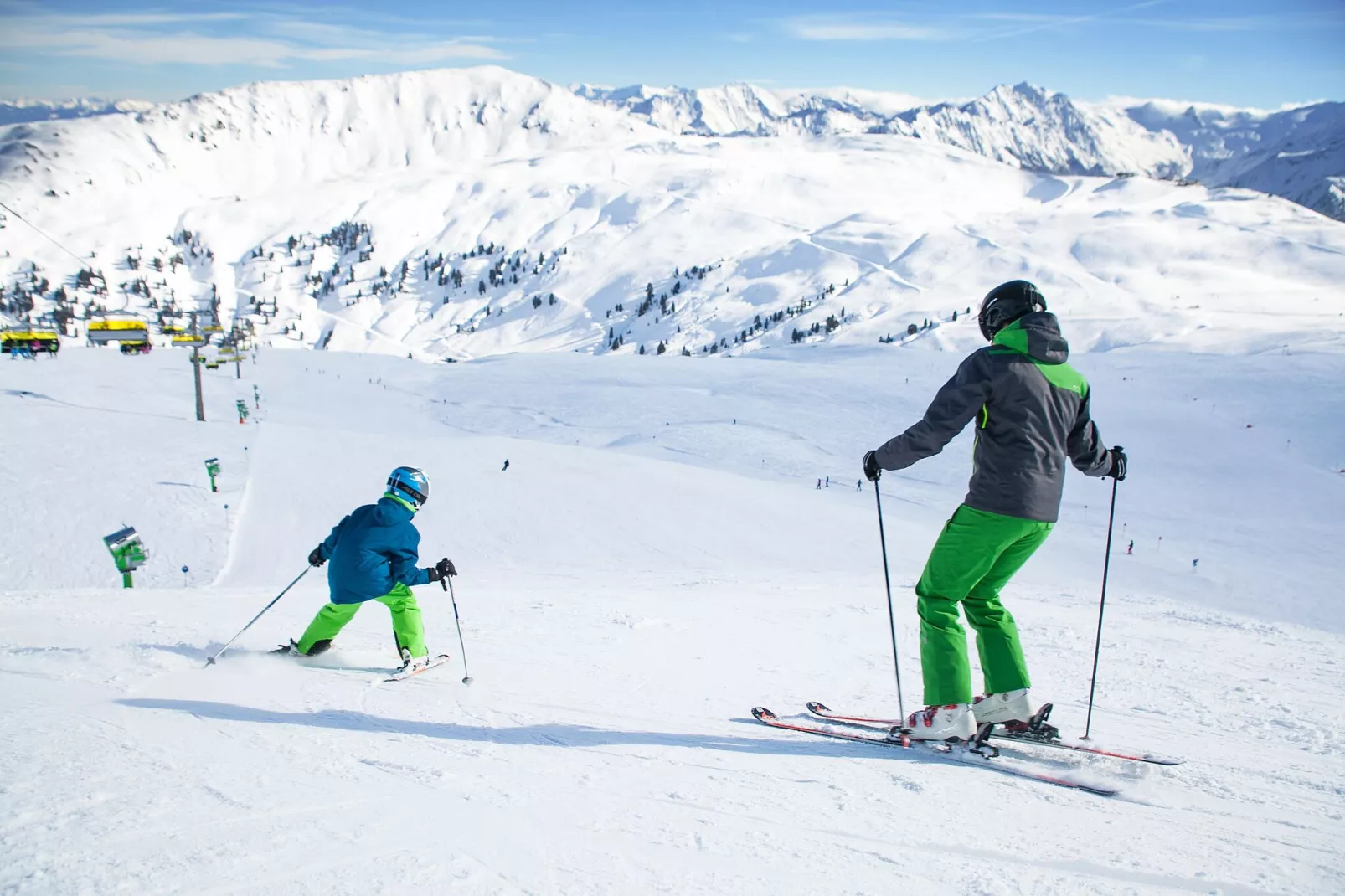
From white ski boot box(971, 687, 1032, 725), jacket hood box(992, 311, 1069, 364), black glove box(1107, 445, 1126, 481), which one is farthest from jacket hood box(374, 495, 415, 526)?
black glove box(1107, 445, 1126, 481)

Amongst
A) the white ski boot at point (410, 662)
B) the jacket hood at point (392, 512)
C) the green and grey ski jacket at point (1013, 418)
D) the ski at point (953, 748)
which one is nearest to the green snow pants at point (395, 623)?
the white ski boot at point (410, 662)

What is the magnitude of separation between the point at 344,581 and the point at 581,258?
201 metres

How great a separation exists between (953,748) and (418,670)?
3.79m

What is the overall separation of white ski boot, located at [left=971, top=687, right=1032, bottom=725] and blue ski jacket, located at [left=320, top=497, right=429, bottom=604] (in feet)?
12.1

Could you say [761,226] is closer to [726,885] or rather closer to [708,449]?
[708,449]

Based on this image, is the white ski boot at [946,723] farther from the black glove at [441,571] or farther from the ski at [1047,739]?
the black glove at [441,571]

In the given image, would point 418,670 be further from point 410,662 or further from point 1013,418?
point 1013,418

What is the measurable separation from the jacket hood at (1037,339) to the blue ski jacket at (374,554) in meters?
4.02

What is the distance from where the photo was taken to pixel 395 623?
5969 mm

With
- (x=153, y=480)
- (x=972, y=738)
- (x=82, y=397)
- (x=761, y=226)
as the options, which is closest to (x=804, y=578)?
(x=972, y=738)

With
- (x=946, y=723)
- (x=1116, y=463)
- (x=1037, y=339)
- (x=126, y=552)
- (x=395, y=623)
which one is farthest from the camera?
(x=126, y=552)

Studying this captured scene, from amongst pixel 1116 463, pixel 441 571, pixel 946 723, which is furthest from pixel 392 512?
pixel 1116 463

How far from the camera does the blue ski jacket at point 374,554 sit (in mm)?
5570

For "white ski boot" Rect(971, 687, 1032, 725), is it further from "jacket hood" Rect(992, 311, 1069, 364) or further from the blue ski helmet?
the blue ski helmet
